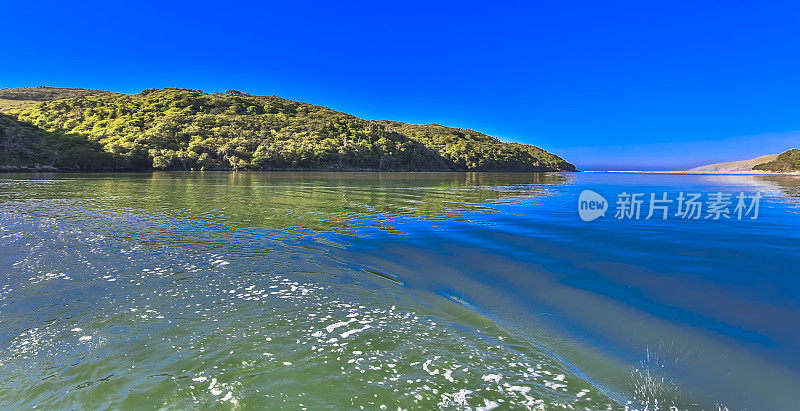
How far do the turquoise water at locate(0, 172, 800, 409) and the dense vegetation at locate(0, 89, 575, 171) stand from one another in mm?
106582

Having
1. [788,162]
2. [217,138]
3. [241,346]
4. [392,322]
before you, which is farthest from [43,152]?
[788,162]

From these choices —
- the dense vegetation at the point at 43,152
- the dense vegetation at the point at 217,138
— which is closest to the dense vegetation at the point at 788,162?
the dense vegetation at the point at 217,138

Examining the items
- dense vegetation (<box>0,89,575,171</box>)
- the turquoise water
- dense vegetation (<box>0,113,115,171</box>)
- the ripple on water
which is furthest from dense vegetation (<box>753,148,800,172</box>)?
dense vegetation (<box>0,113,115,171</box>)

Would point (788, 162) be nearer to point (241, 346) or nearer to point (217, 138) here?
point (241, 346)

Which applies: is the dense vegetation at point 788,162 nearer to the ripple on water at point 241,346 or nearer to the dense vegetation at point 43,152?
the ripple on water at point 241,346

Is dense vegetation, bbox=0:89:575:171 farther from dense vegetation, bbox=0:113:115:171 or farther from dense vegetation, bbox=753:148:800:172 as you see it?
dense vegetation, bbox=753:148:800:172

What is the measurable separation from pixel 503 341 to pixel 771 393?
292 cm

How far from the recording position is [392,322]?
18.7ft

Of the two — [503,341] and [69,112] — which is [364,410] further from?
[69,112]

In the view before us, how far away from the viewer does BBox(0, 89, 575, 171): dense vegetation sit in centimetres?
10469

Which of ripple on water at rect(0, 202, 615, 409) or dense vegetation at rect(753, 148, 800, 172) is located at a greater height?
dense vegetation at rect(753, 148, 800, 172)

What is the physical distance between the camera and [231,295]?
671 centimetres

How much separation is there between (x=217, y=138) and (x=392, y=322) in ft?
433

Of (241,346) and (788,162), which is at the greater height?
(788,162)
